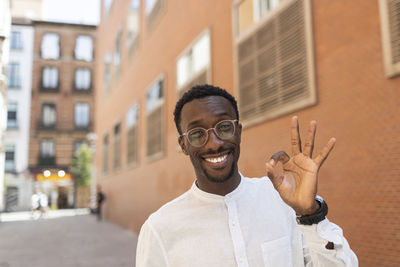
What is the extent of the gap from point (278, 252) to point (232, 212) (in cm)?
29

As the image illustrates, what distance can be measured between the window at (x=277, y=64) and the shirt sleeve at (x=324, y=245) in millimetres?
3474

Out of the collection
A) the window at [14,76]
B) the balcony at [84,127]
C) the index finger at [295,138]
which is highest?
the window at [14,76]

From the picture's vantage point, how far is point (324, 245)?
1.71 m

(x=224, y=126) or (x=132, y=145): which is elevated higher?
(x=132, y=145)

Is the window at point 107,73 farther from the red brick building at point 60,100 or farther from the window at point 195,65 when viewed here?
the red brick building at point 60,100

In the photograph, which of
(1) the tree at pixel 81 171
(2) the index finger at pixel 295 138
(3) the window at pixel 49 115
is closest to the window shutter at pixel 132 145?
(2) the index finger at pixel 295 138

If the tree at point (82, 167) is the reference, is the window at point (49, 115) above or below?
above

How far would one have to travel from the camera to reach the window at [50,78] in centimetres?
3569

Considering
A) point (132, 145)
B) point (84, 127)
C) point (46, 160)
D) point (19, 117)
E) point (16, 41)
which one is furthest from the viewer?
point (84, 127)

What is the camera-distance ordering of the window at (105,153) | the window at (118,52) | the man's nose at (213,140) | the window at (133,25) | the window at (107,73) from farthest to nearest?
1. the window at (107,73)
2. the window at (105,153)
3. the window at (118,52)
4. the window at (133,25)
5. the man's nose at (213,140)

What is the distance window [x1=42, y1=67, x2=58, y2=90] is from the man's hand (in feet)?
120

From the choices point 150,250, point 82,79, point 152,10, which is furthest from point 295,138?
point 82,79

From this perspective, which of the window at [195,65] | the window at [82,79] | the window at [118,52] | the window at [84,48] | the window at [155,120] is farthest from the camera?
the window at [84,48]

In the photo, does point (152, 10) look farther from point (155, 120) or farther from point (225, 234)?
point (225, 234)
